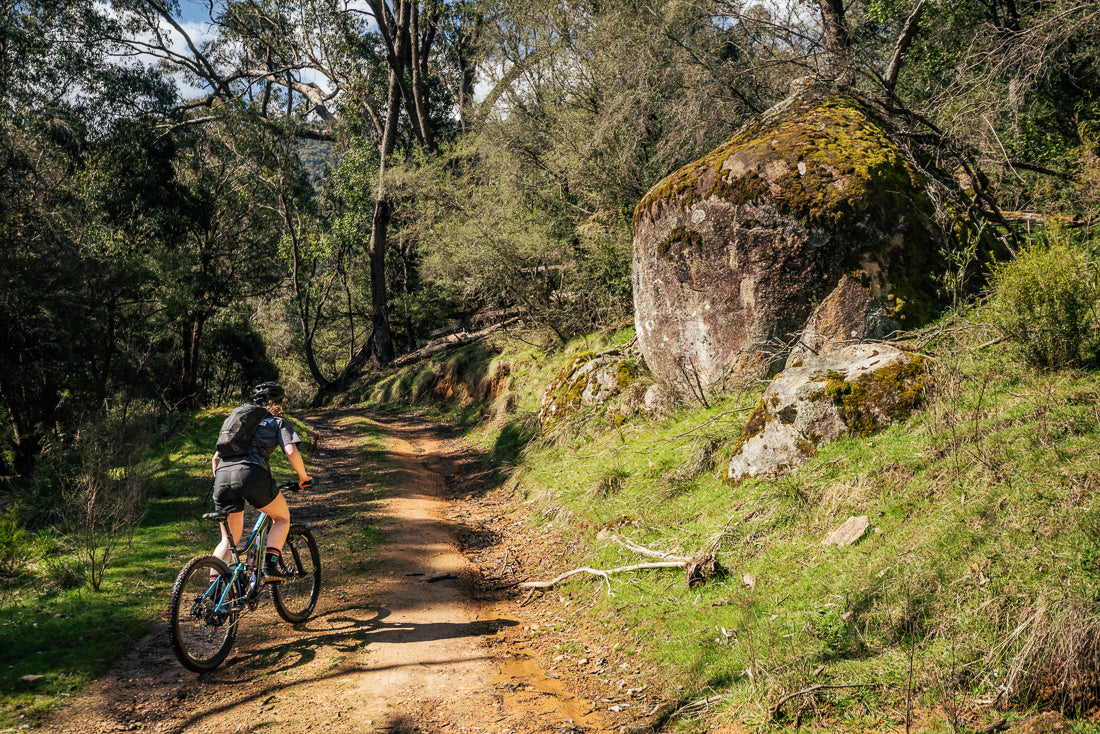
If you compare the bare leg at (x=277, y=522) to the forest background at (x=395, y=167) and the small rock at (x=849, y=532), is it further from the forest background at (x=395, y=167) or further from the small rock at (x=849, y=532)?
the small rock at (x=849, y=532)

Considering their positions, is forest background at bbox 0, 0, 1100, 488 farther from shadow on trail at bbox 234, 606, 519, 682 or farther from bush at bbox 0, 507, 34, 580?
shadow on trail at bbox 234, 606, 519, 682

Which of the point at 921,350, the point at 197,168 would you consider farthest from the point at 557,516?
the point at 197,168

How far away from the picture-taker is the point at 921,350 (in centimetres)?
585

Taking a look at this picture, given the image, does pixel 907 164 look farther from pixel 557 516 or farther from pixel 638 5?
pixel 638 5

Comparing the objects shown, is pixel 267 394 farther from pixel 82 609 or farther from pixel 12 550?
pixel 12 550

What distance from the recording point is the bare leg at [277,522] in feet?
17.9

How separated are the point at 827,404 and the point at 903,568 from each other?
2039mm

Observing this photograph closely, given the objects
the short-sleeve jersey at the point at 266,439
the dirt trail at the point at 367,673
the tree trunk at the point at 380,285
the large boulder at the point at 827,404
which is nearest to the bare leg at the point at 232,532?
the short-sleeve jersey at the point at 266,439

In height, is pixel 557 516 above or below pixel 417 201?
below

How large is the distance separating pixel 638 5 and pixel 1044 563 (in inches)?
581

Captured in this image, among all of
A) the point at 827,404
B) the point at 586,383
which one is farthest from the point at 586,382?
the point at 827,404

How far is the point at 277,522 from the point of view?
18.2ft

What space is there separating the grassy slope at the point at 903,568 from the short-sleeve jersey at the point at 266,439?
3.07m

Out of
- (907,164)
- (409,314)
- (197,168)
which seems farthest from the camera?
(409,314)
